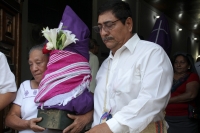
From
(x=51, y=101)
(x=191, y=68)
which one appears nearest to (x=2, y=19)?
(x=51, y=101)

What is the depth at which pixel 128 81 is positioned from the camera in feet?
5.42

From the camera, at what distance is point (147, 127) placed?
1.68m

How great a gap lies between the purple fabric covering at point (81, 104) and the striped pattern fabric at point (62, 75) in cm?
6

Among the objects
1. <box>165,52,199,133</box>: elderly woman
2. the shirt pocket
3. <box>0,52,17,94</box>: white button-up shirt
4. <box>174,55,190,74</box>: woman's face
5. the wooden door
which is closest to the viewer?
the shirt pocket

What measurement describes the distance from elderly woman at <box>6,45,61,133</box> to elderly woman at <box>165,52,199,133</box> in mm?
1959

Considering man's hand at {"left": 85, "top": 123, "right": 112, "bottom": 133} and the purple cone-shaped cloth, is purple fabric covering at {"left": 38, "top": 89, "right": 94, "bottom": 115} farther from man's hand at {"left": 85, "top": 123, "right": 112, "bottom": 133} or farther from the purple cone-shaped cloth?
man's hand at {"left": 85, "top": 123, "right": 112, "bottom": 133}

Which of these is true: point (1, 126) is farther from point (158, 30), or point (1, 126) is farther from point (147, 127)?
point (158, 30)

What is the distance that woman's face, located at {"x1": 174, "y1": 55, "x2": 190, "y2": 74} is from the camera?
3608 mm

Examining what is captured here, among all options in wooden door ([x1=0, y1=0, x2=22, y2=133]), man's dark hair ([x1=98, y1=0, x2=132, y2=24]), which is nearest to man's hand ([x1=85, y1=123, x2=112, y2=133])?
man's dark hair ([x1=98, y1=0, x2=132, y2=24])

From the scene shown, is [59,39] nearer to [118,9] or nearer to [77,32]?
[77,32]

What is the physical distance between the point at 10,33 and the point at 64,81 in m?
1.47

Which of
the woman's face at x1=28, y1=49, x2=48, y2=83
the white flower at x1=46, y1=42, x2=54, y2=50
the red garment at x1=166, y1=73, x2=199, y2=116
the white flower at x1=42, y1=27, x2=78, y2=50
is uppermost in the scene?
the white flower at x1=42, y1=27, x2=78, y2=50

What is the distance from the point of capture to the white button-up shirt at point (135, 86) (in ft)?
5.03

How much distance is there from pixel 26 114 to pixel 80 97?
17.1 inches
